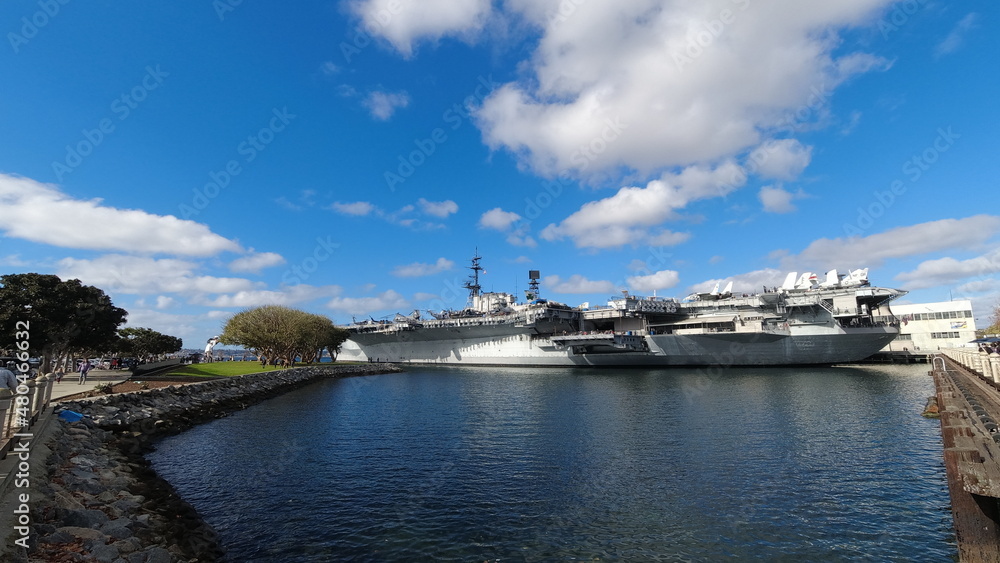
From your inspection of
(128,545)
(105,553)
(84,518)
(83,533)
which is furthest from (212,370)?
(105,553)

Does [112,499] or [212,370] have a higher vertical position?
[212,370]

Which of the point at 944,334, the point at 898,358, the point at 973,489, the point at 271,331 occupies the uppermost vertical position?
the point at 271,331

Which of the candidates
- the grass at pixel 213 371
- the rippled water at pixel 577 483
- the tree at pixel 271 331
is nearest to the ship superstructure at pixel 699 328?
the tree at pixel 271 331

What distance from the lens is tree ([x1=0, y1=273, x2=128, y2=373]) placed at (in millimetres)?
23906

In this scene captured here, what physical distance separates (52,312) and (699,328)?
57166 mm

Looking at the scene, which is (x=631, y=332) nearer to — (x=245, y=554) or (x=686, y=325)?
(x=686, y=325)

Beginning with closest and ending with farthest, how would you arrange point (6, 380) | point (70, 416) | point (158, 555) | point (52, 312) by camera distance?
point (158, 555), point (6, 380), point (70, 416), point (52, 312)

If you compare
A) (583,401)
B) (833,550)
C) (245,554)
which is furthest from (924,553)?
(583,401)

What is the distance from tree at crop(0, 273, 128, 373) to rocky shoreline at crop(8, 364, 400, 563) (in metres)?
9.08

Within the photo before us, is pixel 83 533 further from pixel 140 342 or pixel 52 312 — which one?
pixel 140 342

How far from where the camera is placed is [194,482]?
12820 millimetres

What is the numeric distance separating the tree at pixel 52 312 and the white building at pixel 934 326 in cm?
8486

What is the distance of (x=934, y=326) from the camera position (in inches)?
2462

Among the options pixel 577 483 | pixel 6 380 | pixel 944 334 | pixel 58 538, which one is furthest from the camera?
pixel 944 334
